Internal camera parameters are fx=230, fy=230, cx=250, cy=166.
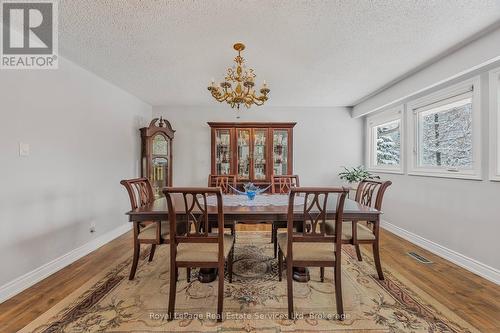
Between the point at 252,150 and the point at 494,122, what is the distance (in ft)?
9.98

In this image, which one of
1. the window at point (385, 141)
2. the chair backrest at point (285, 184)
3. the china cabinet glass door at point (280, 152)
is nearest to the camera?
the chair backrest at point (285, 184)

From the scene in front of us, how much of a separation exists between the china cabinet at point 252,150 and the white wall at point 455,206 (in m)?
1.76

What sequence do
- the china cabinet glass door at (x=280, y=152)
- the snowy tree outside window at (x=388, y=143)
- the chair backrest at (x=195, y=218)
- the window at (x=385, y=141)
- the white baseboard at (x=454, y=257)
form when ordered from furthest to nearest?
the china cabinet glass door at (x=280, y=152)
the snowy tree outside window at (x=388, y=143)
the window at (x=385, y=141)
the white baseboard at (x=454, y=257)
the chair backrest at (x=195, y=218)

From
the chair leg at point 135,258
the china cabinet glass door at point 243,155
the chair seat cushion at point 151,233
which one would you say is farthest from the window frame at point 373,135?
the chair leg at point 135,258

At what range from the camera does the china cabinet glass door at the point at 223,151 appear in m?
4.22

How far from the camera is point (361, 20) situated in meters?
1.80

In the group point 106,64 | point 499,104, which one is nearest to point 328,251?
point 499,104

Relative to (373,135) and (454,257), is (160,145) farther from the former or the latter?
(454,257)

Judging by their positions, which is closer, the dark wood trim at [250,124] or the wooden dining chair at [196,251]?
the wooden dining chair at [196,251]

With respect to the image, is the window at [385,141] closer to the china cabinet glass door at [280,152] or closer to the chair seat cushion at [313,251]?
the china cabinet glass door at [280,152]

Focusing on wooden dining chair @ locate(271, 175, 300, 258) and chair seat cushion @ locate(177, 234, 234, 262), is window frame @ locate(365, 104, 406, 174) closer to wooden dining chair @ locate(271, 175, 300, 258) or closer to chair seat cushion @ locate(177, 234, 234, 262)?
wooden dining chair @ locate(271, 175, 300, 258)

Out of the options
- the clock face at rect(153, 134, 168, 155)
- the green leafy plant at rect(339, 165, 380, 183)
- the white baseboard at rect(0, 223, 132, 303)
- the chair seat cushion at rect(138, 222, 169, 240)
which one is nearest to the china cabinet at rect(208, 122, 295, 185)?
the clock face at rect(153, 134, 168, 155)

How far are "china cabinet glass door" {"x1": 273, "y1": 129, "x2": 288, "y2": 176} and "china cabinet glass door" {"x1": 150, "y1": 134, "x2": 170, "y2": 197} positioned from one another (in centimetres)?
197

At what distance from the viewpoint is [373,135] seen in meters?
4.35
